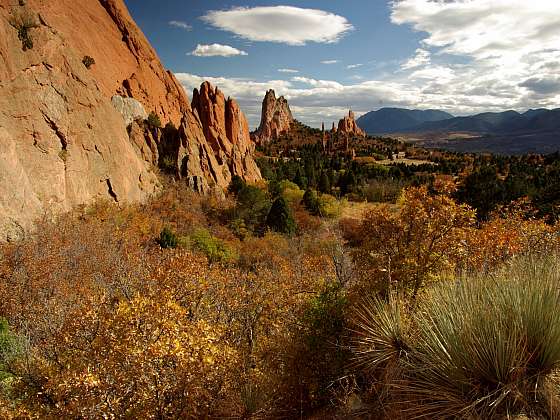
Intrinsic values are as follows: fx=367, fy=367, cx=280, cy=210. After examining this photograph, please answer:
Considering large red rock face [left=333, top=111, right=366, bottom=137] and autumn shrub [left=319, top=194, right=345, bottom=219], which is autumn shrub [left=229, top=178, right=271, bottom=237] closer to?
autumn shrub [left=319, top=194, right=345, bottom=219]

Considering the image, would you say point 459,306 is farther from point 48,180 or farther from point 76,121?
point 76,121

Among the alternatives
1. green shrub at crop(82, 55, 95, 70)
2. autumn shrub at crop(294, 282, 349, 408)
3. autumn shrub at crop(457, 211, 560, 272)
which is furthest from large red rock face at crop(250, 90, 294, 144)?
autumn shrub at crop(294, 282, 349, 408)

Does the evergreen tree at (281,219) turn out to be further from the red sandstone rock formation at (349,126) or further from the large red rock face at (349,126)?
the large red rock face at (349,126)

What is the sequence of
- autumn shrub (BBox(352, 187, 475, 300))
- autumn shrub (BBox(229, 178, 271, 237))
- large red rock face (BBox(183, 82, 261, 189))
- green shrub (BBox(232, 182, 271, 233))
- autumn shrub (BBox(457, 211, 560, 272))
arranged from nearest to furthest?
autumn shrub (BBox(457, 211, 560, 272)) < autumn shrub (BBox(352, 187, 475, 300)) < autumn shrub (BBox(229, 178, 271, 237)) < green shrub (BBox(232, 182, 271, 233)) < large red rock face (BBox(183, 82, 261, 189))

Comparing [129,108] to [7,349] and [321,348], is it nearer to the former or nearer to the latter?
[7,349]

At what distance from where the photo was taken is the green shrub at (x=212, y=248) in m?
27.2

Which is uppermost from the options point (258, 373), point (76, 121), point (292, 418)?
point (76, 121)

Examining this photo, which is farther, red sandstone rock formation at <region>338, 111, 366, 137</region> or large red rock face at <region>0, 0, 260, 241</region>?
red sandstone rock formation at <region>338, 111, 366, 137</region>

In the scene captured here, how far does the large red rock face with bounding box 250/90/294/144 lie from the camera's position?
491 ft

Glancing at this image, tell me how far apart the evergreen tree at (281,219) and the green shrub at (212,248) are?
29.0 feet

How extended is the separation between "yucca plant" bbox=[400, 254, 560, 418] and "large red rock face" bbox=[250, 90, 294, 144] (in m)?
142

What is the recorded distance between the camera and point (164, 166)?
42656 millimetres

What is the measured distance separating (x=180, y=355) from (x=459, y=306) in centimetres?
427

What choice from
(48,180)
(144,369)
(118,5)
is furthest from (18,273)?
(118,5)
